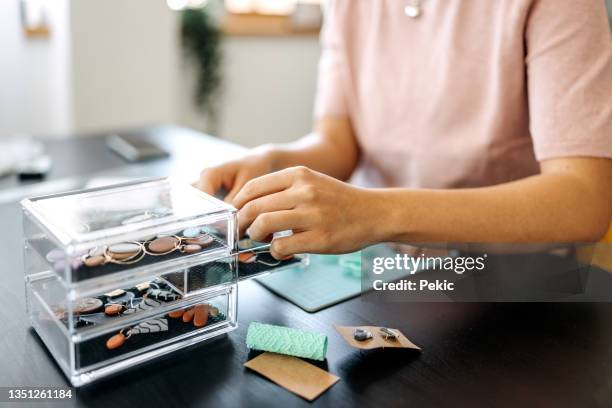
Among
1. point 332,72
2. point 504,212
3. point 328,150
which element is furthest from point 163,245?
point 332,72

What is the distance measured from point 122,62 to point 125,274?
253 cm

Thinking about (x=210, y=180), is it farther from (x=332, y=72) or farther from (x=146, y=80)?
(x=146, y=80)

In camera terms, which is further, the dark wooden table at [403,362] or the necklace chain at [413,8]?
the necklace chain at [413,8]

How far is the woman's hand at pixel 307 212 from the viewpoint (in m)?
0.67

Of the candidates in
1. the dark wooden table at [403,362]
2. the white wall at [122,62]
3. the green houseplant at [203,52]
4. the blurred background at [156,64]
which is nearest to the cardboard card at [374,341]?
the dark wooden table at [403,362]

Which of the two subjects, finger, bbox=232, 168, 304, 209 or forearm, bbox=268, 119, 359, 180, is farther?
forearm, bbox=268, 119, 359, 180

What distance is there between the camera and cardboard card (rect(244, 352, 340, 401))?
1.85 ft

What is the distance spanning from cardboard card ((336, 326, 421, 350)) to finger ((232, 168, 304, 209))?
0.18 metres

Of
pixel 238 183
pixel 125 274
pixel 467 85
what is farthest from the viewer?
pixel 467 85

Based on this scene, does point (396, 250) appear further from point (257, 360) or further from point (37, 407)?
point (37, 407)

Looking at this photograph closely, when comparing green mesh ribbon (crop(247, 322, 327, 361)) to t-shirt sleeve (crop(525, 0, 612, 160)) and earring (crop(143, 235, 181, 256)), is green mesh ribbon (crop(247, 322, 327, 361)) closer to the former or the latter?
earring (crop(143, 235, 181, 256))

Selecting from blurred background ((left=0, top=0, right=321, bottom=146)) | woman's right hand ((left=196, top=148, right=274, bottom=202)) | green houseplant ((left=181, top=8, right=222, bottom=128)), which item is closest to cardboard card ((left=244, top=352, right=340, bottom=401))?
woman's right hand ((left=196, top=148, right=274, bottom=202))

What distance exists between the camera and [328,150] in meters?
1.15

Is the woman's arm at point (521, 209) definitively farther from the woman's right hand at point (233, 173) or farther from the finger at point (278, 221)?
the woman's right hand at point (233, 173)
